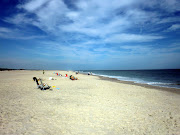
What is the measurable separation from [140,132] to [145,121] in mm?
1216

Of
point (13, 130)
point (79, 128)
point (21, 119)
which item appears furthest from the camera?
point (21, 119)

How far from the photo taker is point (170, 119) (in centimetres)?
606

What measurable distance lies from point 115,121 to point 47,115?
361 cm

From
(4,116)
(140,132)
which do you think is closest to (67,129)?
(140,132)

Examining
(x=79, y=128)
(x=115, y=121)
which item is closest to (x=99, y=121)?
(x=115, y=121)

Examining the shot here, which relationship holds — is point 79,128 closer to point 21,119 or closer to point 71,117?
point 71,117

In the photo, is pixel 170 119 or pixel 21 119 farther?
pixel 170 119

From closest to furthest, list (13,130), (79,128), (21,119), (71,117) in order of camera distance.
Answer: (13,130)
(79,128)
(21,119)
(71,117)

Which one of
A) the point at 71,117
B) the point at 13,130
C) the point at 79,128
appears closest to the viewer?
the point at 13,130

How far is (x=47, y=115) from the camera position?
19.6ft

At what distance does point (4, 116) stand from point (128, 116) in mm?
6534

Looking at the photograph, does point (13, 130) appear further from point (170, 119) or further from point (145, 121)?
point (170, 119)

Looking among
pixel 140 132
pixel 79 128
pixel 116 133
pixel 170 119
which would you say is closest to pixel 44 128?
pixel 79 128

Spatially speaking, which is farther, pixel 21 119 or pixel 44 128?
pixel 21 119
